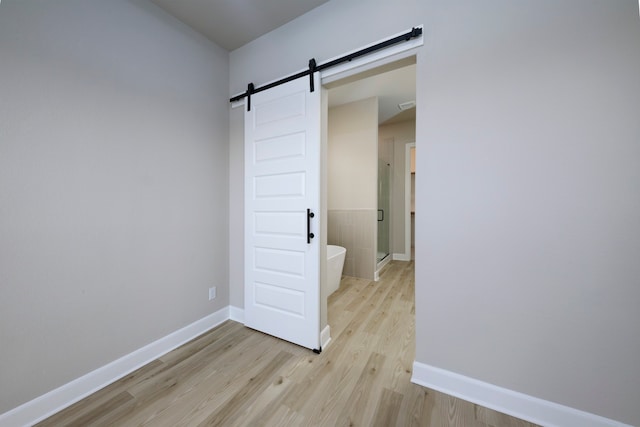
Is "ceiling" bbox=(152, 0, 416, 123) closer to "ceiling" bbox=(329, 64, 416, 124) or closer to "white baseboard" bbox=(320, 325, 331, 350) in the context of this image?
"ceiling" bbox=(329, 64, 416, 124)

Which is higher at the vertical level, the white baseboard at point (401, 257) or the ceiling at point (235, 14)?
the ceiling at point (235, 14)

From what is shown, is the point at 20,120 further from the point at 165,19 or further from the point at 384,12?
the point at 384,12

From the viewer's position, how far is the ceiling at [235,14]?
186 cm

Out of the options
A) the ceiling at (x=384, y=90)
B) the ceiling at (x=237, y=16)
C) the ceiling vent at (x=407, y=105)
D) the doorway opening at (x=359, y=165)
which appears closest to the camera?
the ceiling at (x=237, y=16)

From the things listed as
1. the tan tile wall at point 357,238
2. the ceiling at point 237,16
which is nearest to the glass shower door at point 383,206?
the tan tile wall at point 357,238

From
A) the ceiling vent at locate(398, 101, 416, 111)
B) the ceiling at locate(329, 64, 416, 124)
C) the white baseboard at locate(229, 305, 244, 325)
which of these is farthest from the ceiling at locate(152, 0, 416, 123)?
the white baseboard at locate(229, 305, 244, 325)

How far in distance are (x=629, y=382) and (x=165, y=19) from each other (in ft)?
12.4

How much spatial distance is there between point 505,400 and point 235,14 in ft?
11.0

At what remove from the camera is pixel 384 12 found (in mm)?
1643

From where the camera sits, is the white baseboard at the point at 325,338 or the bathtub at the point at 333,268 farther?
the bathtub at the point at 333,268

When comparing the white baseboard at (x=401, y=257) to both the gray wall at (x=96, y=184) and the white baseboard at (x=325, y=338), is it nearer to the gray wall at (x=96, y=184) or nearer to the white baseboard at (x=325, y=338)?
the white baseboard at (x=325, y=338)

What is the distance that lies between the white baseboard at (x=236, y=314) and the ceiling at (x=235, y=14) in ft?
8.91

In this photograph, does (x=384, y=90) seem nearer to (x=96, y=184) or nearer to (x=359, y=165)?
(x=359, y=165)

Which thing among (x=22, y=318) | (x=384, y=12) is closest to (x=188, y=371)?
(x=22, y=318)
